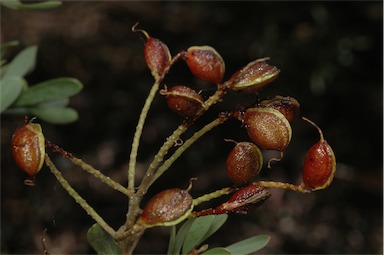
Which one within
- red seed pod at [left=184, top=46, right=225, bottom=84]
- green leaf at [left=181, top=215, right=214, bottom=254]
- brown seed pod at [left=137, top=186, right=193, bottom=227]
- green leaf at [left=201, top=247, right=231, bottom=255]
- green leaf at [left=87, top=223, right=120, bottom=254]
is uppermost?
red seed pod at [left=184, top=46, right=225, bottom=84]

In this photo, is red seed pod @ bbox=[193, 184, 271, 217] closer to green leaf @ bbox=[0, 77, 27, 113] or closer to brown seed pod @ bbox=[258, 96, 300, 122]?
brown seed pod @ bbox=[258, 96, 300, 122]

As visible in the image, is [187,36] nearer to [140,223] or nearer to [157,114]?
[157,114]

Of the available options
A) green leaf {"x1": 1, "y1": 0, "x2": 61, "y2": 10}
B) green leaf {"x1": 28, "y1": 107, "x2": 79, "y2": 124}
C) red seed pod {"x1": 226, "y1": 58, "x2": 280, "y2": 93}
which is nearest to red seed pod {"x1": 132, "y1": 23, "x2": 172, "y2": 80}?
red seed pod {"x1": 226, "y1": 58, "x2": 280, "y2": 93}

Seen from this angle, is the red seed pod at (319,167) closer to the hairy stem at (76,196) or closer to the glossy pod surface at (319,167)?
the glossy pod surface at (319,167)

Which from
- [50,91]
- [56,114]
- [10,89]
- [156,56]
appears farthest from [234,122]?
[156,56]

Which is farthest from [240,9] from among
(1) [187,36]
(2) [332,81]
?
(2) [332,81]

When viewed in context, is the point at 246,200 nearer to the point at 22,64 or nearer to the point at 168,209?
the point at 168,209
